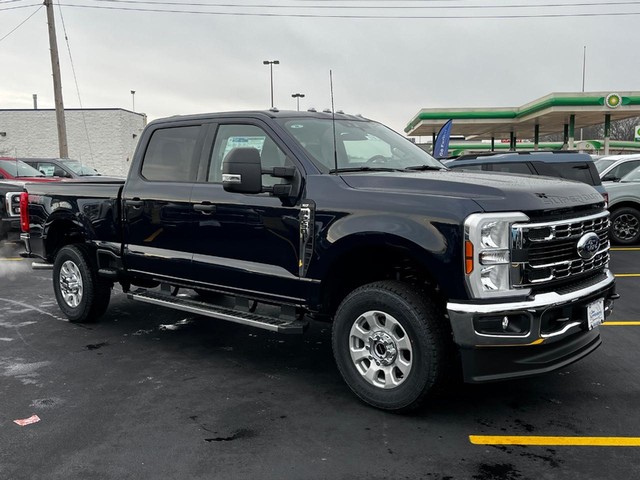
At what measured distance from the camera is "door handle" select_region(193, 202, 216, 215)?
5.13 meters

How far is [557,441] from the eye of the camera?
12.3 ft

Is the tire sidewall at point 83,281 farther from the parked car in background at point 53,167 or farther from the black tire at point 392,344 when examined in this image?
the parked car in background at point 53,167

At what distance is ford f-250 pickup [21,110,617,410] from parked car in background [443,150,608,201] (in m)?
4.70

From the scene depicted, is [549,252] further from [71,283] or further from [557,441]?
[71,283]

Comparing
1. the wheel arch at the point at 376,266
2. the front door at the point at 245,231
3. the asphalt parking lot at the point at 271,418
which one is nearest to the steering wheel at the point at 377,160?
the front door at the point at 245,231

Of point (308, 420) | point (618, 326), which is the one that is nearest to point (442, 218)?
point (308, 420)

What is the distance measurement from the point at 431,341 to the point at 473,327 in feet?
1.06

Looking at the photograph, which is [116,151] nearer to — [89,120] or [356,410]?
[89,120]

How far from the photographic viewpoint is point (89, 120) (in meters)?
38.5

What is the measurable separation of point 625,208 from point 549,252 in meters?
9.21

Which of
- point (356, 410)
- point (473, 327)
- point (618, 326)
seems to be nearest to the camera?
point (473, 327)

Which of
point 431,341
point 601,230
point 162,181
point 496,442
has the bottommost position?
point 496,442

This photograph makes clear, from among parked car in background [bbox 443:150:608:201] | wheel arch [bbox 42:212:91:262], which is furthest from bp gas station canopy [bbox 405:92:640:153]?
wheel arch [bbox 42:212:91:262]

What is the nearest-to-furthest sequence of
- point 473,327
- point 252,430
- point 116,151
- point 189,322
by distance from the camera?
point 473,327 → point 252,430 → point 189,322 → point 116,151
